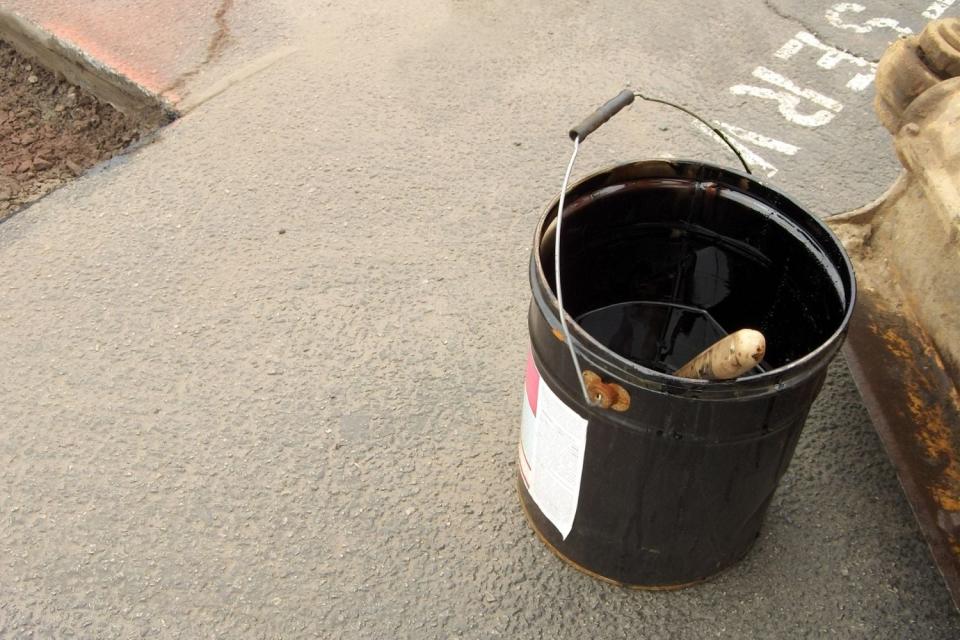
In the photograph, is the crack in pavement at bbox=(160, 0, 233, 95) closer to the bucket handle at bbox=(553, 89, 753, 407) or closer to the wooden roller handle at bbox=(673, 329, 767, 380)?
the bucket handle at bbox=(553, 89, 753, 407)

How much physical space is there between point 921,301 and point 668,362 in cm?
82

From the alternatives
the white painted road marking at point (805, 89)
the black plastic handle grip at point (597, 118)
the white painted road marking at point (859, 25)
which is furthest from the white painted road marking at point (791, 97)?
the black plastic handle grip at point (597, 118)

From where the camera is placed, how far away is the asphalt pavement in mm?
2164

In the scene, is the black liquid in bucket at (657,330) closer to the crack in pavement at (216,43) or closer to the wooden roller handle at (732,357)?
the wooden roller handle at (732,357)

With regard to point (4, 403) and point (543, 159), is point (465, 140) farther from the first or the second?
point (4, 403)

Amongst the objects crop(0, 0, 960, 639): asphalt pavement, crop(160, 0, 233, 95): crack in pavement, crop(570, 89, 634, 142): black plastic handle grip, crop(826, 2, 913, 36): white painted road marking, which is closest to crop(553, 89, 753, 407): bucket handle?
crop(570, 89, 634, 142): black plastic handle grip

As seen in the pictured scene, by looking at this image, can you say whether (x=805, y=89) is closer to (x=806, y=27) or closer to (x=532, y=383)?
(x=806, y=27)

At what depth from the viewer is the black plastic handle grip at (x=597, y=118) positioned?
6.05 ft

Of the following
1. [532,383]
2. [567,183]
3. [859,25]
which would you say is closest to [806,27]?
[859,25]

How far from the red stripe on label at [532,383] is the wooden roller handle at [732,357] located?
13.7 inches

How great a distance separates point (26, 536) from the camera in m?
2.29

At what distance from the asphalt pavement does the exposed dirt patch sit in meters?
0.26

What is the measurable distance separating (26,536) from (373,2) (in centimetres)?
298

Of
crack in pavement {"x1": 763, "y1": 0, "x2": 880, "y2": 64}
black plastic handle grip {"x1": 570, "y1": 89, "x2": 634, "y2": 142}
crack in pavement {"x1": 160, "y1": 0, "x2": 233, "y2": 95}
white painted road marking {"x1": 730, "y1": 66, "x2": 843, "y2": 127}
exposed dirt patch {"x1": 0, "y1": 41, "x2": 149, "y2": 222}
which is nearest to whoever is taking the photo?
black plastic handle grip {"x1": 570, "y1": 89, "x2": 634, "y2": 142}
